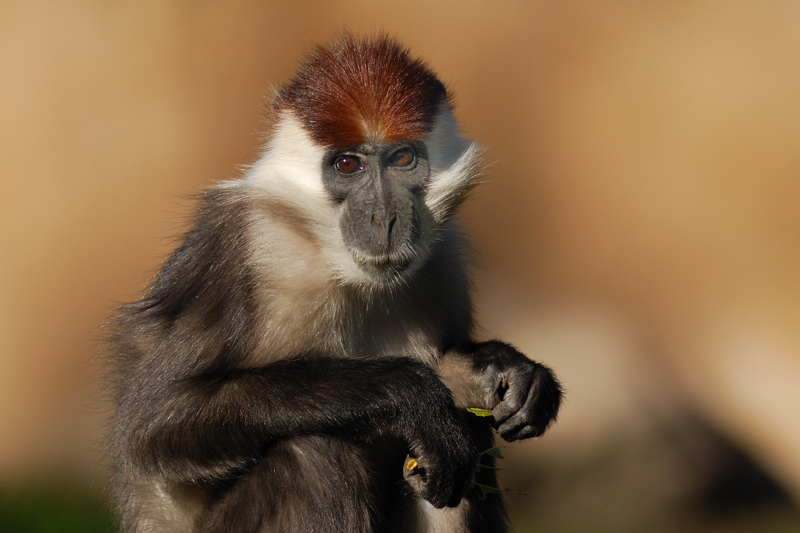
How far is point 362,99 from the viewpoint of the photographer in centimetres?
478

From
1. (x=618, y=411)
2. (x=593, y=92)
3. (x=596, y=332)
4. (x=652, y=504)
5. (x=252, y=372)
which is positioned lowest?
(x=652, y=504)

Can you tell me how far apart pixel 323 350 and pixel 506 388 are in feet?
3.89

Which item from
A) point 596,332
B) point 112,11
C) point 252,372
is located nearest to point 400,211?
point 252,372

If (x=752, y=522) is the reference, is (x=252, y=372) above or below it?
above

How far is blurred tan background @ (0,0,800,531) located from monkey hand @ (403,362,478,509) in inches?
201

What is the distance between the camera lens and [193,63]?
32.6 feet

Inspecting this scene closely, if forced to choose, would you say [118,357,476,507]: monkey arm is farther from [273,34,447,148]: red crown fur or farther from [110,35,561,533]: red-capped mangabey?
[273,34,447,148]: red crown fur

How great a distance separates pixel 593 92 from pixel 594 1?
3.62 feet

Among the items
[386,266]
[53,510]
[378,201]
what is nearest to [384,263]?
[386,266]

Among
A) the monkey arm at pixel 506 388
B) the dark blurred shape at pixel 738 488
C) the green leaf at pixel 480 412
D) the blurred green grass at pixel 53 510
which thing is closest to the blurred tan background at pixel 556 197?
the dark blurred shape at pixel 738 488

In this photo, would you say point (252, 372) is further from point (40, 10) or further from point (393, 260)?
point (40, 10)

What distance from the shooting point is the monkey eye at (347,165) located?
481 cm

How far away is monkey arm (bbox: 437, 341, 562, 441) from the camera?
200 inches

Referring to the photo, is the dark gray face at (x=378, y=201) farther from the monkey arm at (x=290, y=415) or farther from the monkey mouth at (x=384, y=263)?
the monkey arm at (x=290, y=415)
